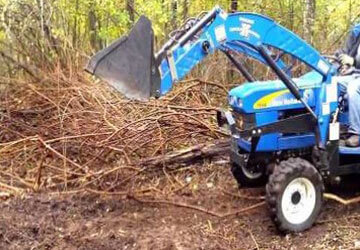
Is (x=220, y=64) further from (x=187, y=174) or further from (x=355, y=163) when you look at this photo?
(x=355, y=163)

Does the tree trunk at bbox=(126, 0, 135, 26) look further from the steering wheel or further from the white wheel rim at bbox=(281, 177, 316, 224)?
the white wheel rim at bbox=(281, 177, 316, 224)

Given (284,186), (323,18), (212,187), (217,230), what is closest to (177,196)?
(212,187)

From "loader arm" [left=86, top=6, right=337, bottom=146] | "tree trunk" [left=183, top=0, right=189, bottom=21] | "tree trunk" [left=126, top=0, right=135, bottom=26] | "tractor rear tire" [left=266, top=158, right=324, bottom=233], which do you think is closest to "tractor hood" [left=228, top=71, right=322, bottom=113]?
"loader arm" [left=86, top=6, right=337, bottom=146]

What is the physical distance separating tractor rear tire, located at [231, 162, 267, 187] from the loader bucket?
1.95 meters

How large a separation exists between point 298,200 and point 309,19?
26.0 ft

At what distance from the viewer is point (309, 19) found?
12547mm

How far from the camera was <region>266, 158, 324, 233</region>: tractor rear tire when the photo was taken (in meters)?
5.26

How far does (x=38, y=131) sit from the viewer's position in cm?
853

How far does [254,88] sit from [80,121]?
3641mm

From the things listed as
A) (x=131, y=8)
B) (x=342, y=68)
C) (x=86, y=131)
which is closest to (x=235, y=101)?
(x=342, y=68)

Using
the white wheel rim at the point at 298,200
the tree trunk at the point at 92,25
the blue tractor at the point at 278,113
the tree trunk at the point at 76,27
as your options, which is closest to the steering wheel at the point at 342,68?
the blue tractor at the point at 278,113

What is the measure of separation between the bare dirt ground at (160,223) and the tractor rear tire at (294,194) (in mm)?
135

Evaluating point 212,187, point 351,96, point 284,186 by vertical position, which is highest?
point 351,96

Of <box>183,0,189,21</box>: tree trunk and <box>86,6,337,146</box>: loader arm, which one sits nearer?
<box>86,6,337,146</box>: loader arm
